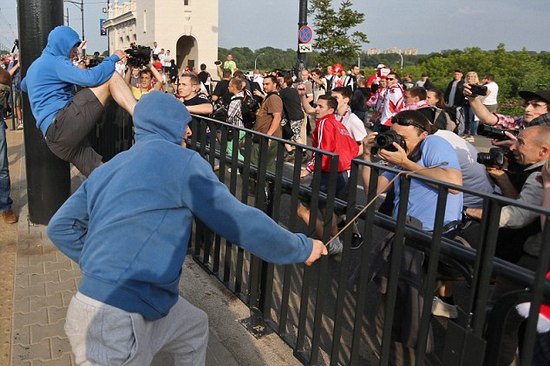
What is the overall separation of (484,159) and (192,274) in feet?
8.06

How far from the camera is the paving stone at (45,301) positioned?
3.93m

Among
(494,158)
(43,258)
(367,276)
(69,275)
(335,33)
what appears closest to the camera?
(367,276)

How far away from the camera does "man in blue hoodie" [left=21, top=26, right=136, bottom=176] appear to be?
4523 mm

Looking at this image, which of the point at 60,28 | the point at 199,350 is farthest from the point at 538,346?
the point at 60,28

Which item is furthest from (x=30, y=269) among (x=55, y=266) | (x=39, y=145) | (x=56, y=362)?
(x=56, y=362)

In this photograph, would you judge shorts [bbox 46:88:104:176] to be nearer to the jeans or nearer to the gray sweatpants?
the jeans

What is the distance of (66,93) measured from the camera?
4734 mm

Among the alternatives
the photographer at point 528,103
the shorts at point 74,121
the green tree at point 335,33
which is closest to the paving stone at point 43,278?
the shorts at point 74,121

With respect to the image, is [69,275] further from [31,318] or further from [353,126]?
[353,126]

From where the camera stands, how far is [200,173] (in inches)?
84.7

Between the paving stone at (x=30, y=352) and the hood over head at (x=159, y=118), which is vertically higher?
the hood over head at (x=159, y=118)

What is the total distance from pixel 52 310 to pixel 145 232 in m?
2.18

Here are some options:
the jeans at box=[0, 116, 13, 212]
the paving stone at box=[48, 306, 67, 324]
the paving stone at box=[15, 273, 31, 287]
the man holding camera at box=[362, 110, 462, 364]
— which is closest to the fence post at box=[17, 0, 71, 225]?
the jeans at box=[0, 116, 13, 212]

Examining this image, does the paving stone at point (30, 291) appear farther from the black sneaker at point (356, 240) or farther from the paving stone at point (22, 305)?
the black sneaker at point (356, 240)
